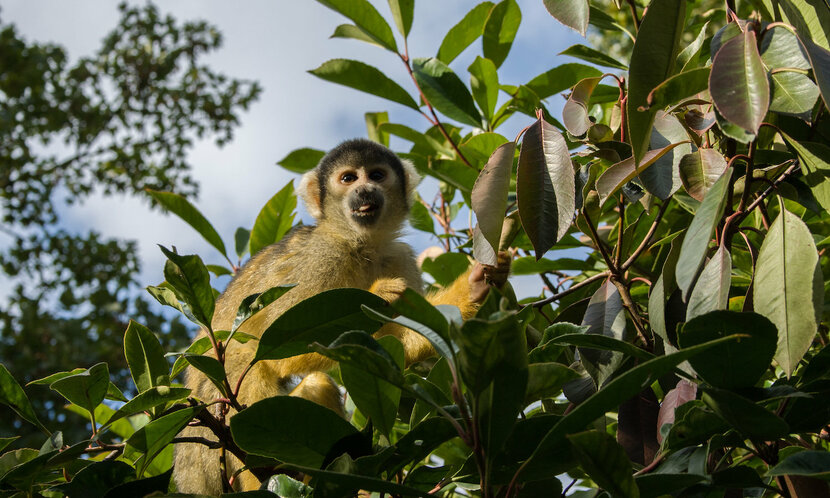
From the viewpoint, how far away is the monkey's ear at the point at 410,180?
3805mm

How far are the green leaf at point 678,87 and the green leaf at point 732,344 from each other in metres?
0.37

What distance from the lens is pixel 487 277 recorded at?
2.11m

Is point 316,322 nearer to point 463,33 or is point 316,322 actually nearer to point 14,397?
point 14,397

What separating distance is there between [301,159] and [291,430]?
213cm

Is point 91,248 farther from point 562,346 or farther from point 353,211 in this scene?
point 562,346

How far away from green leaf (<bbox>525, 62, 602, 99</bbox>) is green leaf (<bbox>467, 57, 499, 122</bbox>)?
0.12 meters

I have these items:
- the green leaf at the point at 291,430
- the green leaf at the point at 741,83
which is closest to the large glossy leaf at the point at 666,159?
the green leaf at the point at 741,83

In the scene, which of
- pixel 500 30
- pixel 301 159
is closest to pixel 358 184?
pixel 301 159

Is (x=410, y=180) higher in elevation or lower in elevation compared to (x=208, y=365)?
higher

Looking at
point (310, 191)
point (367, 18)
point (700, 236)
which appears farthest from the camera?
point (310, 191)

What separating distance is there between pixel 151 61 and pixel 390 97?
10.0 m

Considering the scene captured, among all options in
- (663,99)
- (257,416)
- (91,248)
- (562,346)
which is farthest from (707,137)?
(91,248)

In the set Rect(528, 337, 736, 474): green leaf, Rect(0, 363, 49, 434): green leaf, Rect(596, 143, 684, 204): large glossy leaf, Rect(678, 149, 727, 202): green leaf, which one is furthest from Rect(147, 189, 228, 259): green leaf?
Rect(528, 337, 736, 474): green leaf

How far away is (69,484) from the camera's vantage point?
3.77 feet
